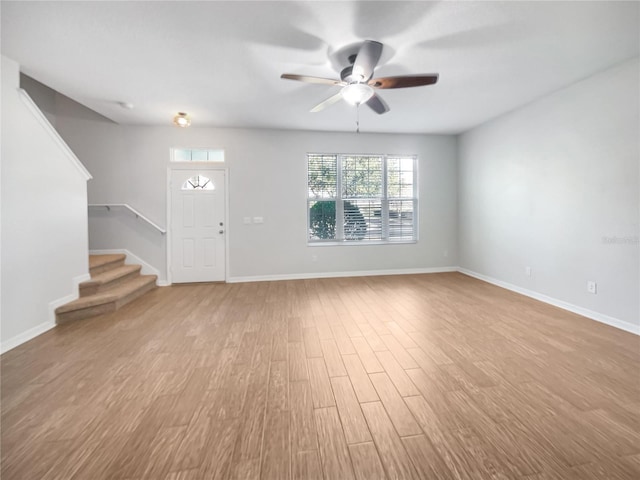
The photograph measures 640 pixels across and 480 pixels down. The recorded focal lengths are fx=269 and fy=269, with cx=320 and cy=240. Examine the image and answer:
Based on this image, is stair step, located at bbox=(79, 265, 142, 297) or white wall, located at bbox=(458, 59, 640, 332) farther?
stair step, located at bbox=(79, 265, 142, 297)

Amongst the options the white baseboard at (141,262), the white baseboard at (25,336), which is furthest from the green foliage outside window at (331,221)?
the white baseboard at (25,336)

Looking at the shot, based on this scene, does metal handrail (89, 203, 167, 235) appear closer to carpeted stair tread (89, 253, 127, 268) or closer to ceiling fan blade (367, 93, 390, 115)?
carpeted stair tread (89, 253, 127, 268)

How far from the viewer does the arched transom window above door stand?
Answer: 477 cm

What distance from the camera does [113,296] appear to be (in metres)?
3.42

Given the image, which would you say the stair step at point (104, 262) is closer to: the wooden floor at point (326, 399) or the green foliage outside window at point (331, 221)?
the wooden floor at point (326, 399)

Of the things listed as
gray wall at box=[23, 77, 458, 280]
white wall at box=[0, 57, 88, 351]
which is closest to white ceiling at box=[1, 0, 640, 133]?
white wall at box=[0, 57, 88, 351]

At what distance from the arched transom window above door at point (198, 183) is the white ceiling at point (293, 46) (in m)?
1.30

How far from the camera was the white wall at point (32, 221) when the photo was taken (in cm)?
244

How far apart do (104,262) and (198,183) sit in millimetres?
1870

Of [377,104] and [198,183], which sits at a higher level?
[377,104]

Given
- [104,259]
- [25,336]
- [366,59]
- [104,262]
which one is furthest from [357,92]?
[104,259]

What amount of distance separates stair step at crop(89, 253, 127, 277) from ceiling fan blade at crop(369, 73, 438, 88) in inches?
167

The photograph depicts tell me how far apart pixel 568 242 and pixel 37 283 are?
6.04 metres

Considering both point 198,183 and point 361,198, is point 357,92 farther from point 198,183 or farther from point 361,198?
point 198,183
